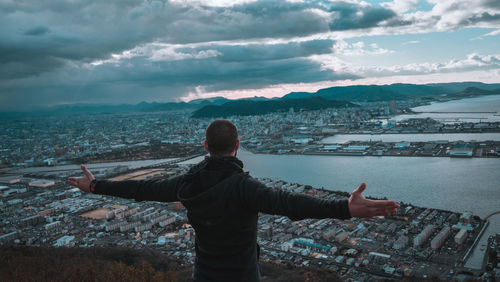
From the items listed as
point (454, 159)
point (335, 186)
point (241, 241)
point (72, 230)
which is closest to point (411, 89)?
point (454, 159)

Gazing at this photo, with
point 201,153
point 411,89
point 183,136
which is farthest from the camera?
point 411,89

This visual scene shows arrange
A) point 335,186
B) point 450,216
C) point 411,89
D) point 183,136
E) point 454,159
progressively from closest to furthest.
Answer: point 450,216
point 335,186
point 454,159
point 183,136
point 411,89

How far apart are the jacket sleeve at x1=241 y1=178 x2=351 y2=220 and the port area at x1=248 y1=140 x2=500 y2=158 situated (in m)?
12.3

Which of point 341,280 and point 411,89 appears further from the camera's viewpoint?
point 411,89

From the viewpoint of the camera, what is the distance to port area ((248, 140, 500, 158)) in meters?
11.1

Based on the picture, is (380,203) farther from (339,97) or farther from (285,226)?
(339,97)

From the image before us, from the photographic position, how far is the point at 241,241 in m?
0.45

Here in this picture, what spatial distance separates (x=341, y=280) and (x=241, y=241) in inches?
158

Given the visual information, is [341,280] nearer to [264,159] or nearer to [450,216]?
[450,216]

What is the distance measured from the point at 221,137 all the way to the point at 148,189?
5.8 inches

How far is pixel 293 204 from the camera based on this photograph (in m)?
0.38

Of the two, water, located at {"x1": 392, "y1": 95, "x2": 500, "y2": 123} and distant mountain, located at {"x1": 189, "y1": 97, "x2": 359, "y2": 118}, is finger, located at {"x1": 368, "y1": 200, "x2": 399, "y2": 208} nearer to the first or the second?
water, located at {"x1": 392, "y1": 95, "x2": 500, "y2": 123}

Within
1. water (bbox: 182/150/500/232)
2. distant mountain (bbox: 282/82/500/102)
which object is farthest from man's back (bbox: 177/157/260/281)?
distant mountain (bbox: 282/82/500/102)

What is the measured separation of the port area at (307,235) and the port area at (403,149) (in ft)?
16.9
